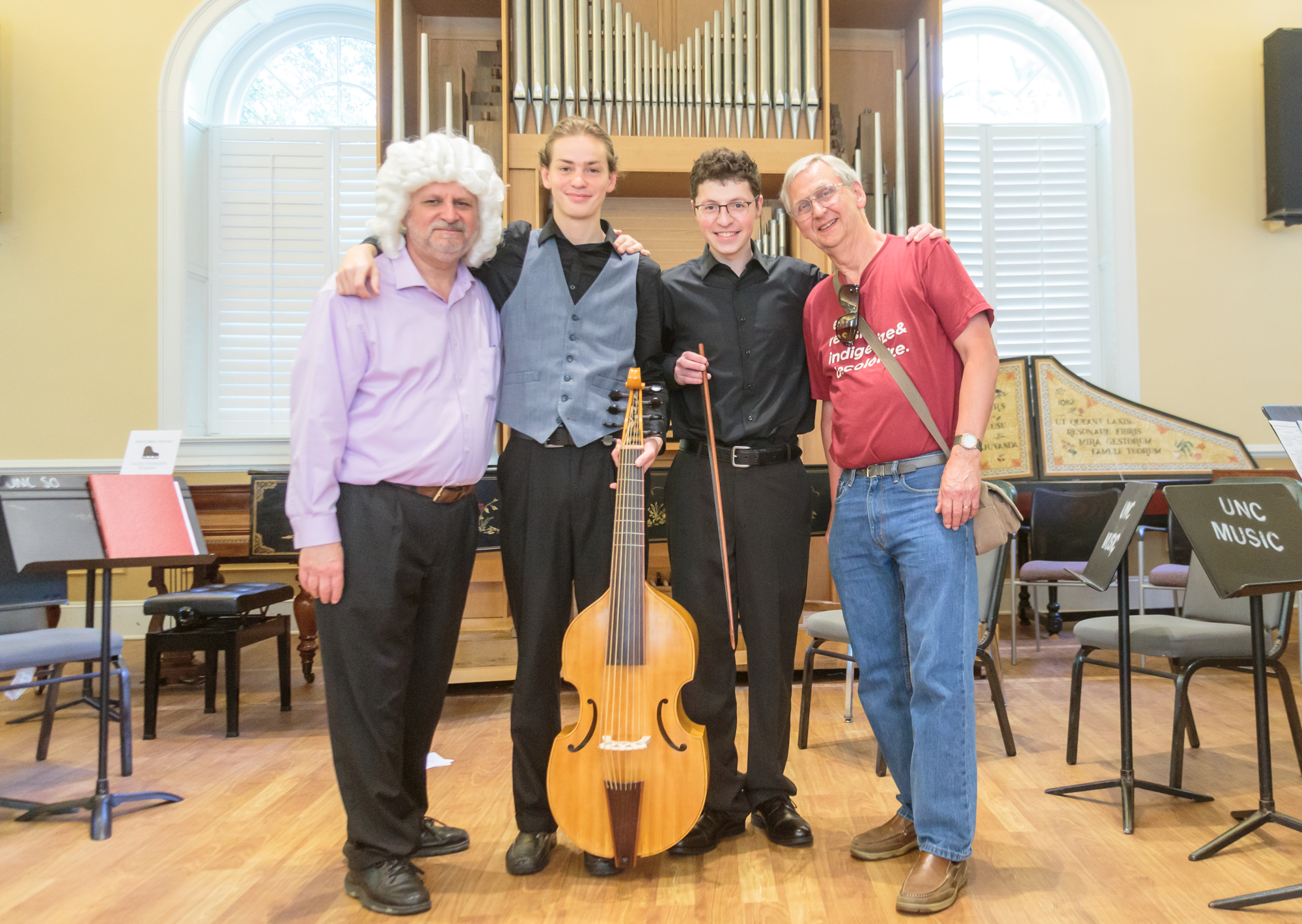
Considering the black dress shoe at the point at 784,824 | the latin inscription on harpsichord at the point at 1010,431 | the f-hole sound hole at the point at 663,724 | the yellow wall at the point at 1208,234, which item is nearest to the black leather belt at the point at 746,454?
the f-hole sound hole at the point at 663,724

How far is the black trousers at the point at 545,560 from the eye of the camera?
2.02m

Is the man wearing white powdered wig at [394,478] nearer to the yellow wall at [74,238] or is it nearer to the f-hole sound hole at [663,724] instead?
the f-hole sound hole at [663,724]

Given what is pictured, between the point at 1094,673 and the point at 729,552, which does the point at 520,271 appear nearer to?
the point at 729,552

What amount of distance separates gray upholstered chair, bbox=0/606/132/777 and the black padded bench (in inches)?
14.0

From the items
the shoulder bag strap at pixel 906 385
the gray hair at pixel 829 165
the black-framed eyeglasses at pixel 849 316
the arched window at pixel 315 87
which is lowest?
the shoulder bag strap at pixel 906 385

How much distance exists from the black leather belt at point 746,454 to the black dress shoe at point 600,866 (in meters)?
0.94

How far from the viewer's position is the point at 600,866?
201 cm

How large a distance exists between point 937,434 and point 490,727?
7.26 feet

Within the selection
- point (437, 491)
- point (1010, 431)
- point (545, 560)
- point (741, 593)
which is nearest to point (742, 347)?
point (741, 593)

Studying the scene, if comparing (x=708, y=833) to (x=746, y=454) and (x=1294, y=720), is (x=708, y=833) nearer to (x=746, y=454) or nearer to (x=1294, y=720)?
(x=746, y=454)

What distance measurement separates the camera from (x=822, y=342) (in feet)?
6.95

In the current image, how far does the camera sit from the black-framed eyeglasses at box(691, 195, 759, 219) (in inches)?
86.0

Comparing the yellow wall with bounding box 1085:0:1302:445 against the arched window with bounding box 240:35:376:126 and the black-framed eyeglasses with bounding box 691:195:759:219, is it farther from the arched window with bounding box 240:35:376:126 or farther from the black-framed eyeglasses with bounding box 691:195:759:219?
the arched window with bounding box 240:35:376:126

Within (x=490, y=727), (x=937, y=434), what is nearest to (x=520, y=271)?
(x=937, y=434)
